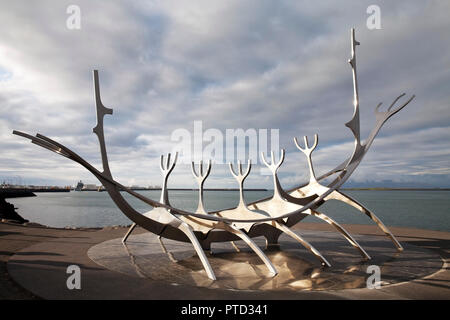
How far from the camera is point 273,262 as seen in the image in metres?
10.3

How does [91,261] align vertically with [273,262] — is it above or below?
above

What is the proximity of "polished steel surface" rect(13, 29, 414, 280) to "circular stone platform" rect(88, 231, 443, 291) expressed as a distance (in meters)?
0.49

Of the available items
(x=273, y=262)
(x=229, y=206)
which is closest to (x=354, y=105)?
→ (x=273, y=262)

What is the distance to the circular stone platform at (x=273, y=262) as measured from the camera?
25.8 ft

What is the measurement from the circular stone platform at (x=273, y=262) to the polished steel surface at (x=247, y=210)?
1.61ft

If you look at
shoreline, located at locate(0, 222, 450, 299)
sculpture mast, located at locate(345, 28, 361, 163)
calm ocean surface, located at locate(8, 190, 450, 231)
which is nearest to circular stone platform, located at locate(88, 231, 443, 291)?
shoreline, located at locate(0, 222, 450, 299)

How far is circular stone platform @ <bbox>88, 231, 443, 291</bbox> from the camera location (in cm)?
788

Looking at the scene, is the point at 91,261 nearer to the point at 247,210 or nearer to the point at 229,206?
the point at 247,210

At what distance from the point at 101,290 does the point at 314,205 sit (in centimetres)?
727

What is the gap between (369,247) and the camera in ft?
42.0

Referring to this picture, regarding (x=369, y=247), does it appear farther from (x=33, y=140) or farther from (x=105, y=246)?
(x=33, y=140)

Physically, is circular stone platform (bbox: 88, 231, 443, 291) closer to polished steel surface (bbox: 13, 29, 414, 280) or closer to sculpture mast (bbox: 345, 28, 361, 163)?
polished steel surface (bbox: 13, 29, 414, 280)

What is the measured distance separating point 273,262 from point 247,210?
2262mm
